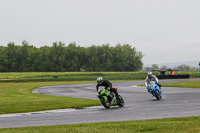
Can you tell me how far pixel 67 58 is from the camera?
124938 mm

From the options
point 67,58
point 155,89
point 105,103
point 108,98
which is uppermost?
point 67,58

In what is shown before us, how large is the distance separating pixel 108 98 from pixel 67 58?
108469mm

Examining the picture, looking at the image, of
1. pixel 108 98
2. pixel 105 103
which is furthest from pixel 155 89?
pixel 105 103

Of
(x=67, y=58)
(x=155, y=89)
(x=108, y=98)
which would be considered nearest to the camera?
(x=108, y=98)

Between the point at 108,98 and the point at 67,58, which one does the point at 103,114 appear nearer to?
the point at 108,98

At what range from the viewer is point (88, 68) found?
122625 millimetres

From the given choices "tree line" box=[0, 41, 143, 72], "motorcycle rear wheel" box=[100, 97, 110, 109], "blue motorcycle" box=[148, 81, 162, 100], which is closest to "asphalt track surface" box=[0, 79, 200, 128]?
"motorcycle rear wheel" box=[100, 97, 110, 109]

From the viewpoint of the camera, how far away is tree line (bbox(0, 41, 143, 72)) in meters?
118

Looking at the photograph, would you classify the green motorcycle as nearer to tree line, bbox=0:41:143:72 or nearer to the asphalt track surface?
the asphalt track surface

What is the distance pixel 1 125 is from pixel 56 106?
6736 millimetres

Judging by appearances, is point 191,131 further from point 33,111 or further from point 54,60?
point 54,60

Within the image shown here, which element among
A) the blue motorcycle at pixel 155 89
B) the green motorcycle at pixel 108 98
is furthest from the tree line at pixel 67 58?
the green motorcycle at pixel 108 98

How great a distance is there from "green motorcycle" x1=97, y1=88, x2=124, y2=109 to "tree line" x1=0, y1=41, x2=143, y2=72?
99810mm

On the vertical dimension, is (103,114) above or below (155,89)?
below
